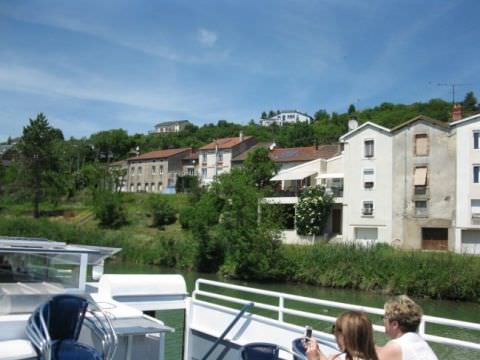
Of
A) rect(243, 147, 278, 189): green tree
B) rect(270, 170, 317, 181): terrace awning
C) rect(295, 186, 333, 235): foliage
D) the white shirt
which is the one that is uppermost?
rect(243, 147, 278, 189): green tree

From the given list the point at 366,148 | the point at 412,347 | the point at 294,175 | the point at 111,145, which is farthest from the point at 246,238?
the point at 111,145

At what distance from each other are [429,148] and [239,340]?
36328 millimetres

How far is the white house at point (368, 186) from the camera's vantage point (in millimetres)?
41938

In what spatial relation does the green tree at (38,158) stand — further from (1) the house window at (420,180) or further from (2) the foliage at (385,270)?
(1) the house window at (420,180)

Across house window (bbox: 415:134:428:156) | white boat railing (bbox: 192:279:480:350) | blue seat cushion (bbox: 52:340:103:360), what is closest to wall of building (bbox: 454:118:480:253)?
house window (bbox: 415:134:428:156)

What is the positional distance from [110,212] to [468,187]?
38168 mm

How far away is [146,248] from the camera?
150 feet

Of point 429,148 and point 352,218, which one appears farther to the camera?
point 352,218

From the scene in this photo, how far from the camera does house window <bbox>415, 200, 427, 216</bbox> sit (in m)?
40.0

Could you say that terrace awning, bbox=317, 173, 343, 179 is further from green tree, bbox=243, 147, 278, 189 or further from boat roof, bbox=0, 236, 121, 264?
boat roof, bbox=0, 236, 121, 264

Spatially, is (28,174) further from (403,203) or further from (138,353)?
(138,353)

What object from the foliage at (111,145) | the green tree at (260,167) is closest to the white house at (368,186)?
the green tree at (260,167)

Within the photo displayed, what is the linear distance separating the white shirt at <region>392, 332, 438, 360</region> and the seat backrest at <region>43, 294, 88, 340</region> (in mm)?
3412

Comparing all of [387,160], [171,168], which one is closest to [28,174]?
[171,168]
